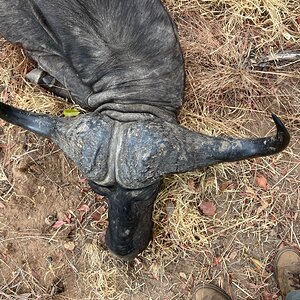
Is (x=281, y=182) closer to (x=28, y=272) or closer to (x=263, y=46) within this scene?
(x=263, y=46)

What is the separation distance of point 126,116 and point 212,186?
113 cm

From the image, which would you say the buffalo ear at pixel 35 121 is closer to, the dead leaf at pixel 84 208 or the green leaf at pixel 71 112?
the green leaf at pixel 71 112

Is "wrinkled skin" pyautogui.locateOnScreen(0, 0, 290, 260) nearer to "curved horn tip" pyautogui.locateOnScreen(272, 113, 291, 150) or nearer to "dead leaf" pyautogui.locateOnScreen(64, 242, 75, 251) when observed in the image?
"curved horn tip" pyautogui.locateOnScreen(272, 113, 291, 150)

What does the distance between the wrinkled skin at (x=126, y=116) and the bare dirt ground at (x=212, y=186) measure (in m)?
0.54

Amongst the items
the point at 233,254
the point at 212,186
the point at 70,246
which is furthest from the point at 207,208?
the point at 70,246

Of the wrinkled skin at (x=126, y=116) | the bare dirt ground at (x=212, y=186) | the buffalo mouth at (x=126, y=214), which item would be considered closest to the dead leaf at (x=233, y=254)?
the bare dirt ground at (x=212, y=186)

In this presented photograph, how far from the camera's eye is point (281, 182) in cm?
381

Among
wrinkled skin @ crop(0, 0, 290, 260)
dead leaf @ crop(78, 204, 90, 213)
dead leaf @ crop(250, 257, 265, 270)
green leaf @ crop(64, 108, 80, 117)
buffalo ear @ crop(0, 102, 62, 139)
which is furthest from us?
dead leaf @ crop(78, 204, 90, 213)

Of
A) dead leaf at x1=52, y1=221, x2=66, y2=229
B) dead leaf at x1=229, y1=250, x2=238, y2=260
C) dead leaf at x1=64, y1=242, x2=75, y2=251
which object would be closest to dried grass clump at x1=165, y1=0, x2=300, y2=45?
dead leaf at x1=229, y1=250, x2=238, y2=260

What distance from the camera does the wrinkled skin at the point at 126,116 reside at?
2.69 meters

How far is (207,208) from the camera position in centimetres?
380

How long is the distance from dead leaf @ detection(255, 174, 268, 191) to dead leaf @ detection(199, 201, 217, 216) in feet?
1.09

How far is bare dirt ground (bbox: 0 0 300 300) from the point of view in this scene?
3.75m

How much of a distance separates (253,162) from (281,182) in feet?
0.78
